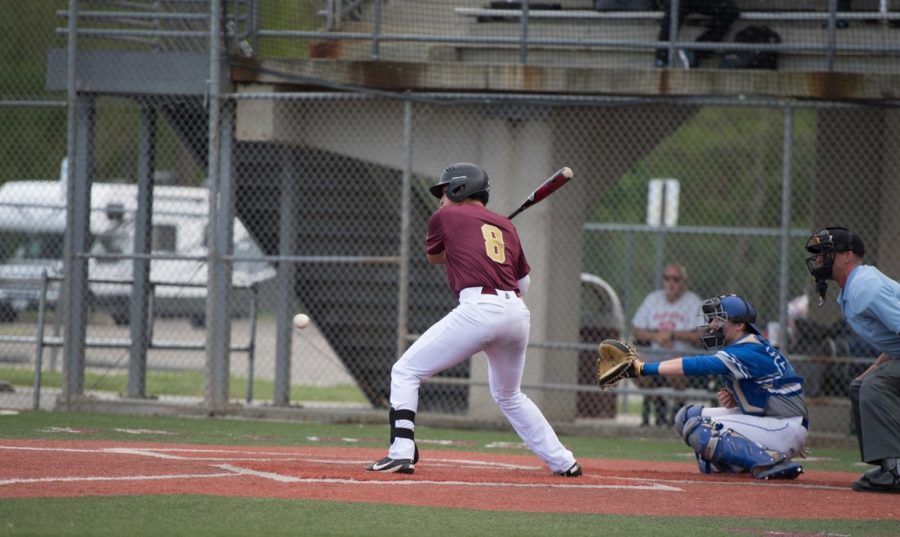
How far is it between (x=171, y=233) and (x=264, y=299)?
7.84 feet

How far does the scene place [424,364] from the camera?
787 cm

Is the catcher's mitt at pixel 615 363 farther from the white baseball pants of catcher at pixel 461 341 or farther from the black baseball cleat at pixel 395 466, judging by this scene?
the black baseball cleat at pixel 395 466

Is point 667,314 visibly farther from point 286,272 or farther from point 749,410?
point 749,410

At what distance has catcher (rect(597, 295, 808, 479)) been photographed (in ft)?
28.5

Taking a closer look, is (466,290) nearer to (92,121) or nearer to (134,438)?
(134,438)

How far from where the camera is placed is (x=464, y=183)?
820 centimetres

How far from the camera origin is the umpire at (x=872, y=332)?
8.34 metres

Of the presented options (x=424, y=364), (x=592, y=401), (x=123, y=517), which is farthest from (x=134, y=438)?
(x=592, y=401)

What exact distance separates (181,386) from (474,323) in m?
11.2

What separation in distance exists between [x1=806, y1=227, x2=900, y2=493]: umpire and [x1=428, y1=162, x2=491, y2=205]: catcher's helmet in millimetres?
2240

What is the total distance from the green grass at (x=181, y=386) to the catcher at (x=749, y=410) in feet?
28.5

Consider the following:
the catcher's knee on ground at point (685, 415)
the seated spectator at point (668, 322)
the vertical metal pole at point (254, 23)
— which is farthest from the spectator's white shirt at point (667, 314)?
the catcher's knee on ground at point (685, 415)

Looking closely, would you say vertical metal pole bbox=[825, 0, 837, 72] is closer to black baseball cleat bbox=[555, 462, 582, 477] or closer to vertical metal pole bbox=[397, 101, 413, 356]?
vertical metal pole bbox=[397, 101, 413, 356]

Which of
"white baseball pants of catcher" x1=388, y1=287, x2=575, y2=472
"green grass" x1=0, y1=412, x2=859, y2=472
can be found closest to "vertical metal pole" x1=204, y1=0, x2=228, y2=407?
"green grass" x1=0, y1=412, x2=859, y2=472
